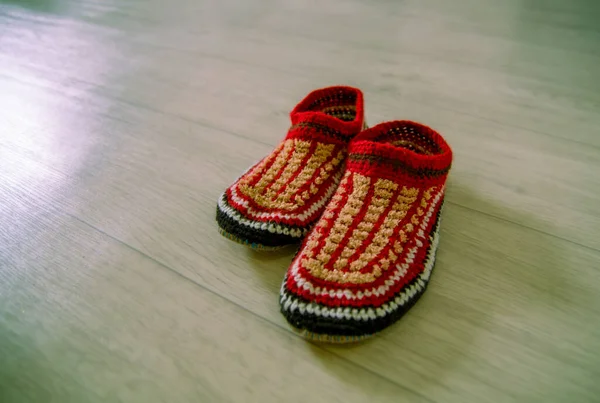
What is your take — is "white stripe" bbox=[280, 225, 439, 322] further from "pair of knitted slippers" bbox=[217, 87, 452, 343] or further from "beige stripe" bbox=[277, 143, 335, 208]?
"beige stripe" bbox=[277, 143, 335, 208]

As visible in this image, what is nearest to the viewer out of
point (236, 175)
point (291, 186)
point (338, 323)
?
point (338, 323)

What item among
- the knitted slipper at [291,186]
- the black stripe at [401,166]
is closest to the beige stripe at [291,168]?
the knitted slipper at [291,186]

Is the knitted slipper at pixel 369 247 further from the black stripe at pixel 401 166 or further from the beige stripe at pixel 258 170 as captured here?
the beige stripe at pixel 258 170

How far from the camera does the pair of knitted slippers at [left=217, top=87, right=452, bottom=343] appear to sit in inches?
18.3

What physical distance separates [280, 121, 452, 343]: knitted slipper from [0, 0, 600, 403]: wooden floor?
44mm

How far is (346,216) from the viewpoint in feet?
1.74

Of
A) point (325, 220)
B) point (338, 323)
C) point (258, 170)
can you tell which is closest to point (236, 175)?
point (258, 170)

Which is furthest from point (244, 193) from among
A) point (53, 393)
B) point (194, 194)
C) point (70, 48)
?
point (70, 48)

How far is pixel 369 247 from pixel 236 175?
328 millimetres

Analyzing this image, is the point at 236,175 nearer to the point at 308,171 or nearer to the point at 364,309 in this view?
the point at 308,171

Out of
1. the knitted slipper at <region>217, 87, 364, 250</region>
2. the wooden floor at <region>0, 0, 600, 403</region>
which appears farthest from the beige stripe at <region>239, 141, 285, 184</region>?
the wooden floor at <region>0, 0, 600, 403</region>

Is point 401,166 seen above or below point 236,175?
above

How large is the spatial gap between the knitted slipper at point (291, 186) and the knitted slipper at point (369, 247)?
0.03 meters

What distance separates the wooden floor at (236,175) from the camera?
47 centimetres
